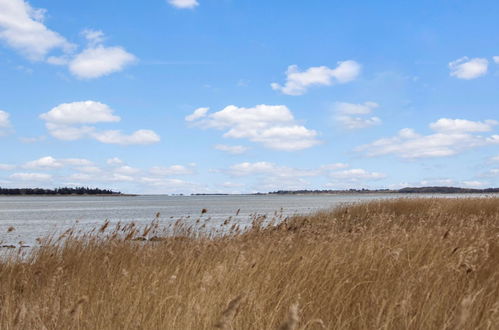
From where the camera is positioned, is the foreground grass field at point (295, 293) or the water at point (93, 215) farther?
the water at point (93, 215)

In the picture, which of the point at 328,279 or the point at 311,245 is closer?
the point at 328,279

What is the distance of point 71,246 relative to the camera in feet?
32.1

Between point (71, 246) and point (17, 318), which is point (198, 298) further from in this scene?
point (71, 246)

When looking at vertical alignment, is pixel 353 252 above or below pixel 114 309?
above

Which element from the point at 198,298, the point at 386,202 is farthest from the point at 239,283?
the point at 386,202

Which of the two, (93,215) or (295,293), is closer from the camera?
(295,293)

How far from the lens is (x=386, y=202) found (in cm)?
2428

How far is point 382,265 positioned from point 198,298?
7.52 ft

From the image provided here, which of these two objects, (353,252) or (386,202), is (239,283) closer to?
(353,252)

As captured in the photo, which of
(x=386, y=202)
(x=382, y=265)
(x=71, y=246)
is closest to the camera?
(x=382, y=265)

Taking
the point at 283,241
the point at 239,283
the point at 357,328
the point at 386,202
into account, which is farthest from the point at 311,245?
the point at 386,202

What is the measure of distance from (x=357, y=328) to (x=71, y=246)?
7208 millimetres

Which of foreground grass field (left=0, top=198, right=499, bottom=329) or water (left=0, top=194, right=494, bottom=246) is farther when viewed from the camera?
water (left=0, top=194, right=494, bottom=246)

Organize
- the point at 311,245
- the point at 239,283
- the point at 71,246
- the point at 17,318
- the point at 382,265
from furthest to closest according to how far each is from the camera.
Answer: the point at 71,246 → the point at 311,245 → the point at 382,265 → the point at 239,283 → the point at 17,318
